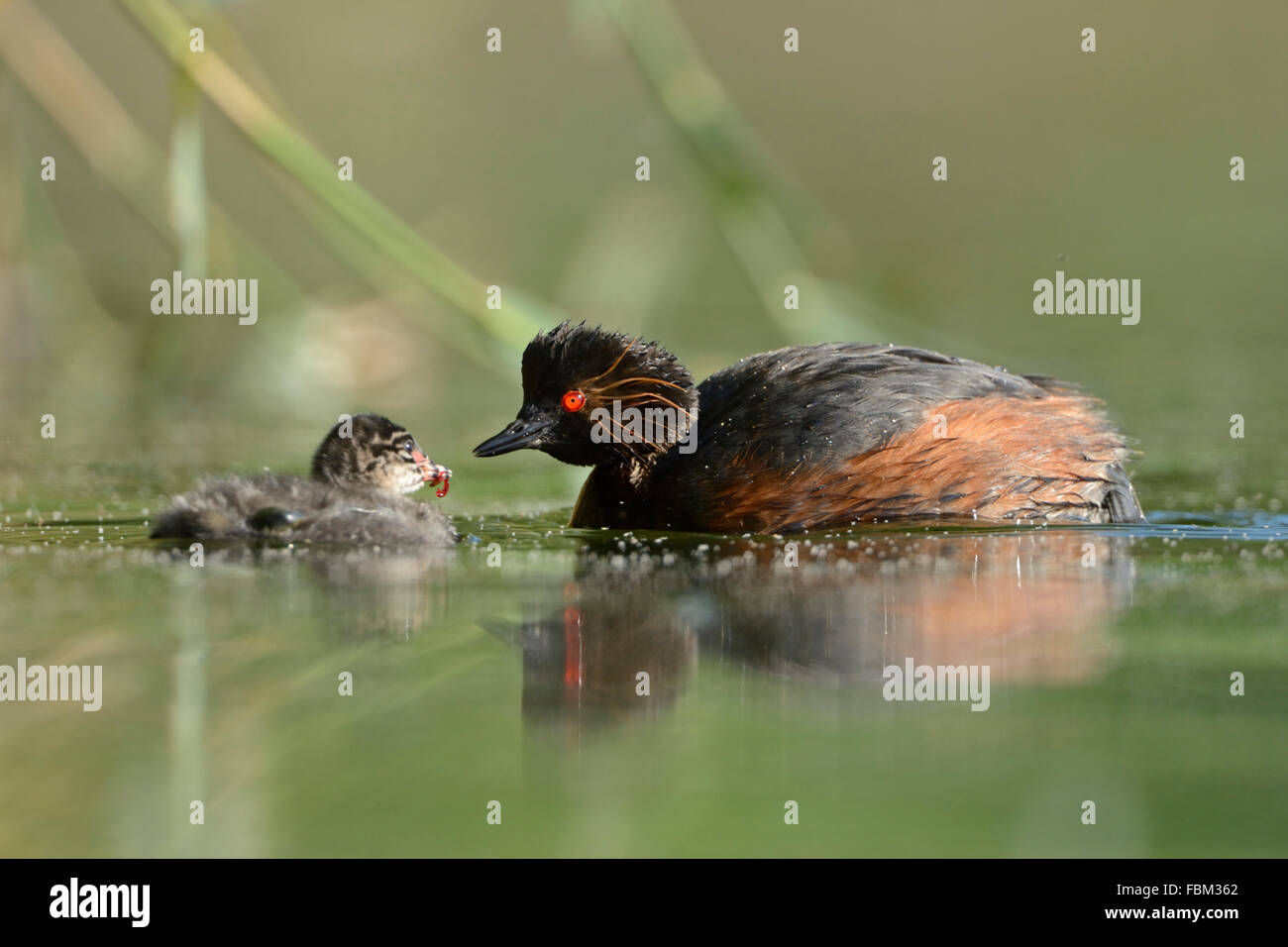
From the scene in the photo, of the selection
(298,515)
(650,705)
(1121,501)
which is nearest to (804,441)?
(1121,501)

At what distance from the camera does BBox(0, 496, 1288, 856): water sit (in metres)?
3.08

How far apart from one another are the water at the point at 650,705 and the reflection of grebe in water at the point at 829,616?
0.06 ft

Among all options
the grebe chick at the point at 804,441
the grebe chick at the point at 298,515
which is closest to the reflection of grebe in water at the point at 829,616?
→ the grebe chick at the point at 804,441

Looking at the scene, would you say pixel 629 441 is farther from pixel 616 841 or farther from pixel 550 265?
pixel 550 265

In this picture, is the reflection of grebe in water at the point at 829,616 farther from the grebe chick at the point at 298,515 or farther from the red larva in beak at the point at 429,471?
the red larva in beak at the point at 429,471

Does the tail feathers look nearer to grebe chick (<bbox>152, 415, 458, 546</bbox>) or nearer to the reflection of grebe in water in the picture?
the reflection of grebe in water

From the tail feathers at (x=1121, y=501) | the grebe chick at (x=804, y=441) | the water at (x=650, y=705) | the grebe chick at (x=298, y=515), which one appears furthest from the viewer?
the tail feathers at (x=1121, y=501)

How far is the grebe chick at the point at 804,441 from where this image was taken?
21.7 ft

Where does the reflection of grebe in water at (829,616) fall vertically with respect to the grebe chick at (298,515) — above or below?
below

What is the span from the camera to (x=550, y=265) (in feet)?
40.5

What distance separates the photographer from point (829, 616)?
4863 millimetres

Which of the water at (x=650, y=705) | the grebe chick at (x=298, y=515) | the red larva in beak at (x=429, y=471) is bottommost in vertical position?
the water at (x=650, y=705)

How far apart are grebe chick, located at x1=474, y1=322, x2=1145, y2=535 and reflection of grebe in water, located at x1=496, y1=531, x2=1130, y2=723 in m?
0.39

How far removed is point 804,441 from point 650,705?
2905 millimetres
